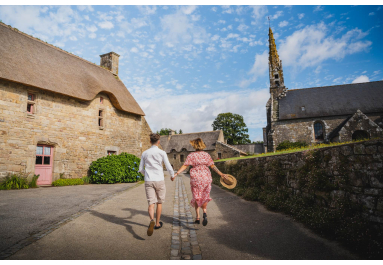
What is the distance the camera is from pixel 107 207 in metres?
5.92

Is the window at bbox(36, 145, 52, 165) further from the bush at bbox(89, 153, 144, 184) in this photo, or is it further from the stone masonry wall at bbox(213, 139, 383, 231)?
the stone masonry wall at bbox(213, 139, 383, 231)

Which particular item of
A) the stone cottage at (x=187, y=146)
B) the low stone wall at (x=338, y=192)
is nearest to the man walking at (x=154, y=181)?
the low stone wall at (x=338, y=192)

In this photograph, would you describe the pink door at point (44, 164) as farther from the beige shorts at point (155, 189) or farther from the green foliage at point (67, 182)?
the beige shorts at point (155, 189)

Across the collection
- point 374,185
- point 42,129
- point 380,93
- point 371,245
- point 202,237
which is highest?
point 380,93

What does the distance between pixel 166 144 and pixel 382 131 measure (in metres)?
32.0

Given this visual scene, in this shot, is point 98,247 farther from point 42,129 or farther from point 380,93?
point 380,93

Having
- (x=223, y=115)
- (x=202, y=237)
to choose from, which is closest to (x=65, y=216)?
(x=202, y=237)

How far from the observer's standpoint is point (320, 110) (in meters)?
28.4

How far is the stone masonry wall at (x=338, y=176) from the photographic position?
314 centimetres

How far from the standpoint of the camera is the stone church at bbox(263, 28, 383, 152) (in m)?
27.0

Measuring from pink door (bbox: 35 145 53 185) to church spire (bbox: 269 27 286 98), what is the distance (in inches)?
1178

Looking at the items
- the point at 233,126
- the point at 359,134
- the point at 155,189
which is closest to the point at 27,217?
the point at 155,189

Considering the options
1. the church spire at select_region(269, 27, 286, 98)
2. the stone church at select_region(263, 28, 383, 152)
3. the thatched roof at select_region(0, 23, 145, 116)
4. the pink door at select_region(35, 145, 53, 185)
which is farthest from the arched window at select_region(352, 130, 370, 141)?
the pink door at select_region(35, 145, 53, 185)

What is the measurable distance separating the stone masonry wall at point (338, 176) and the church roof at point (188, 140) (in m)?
32.2
